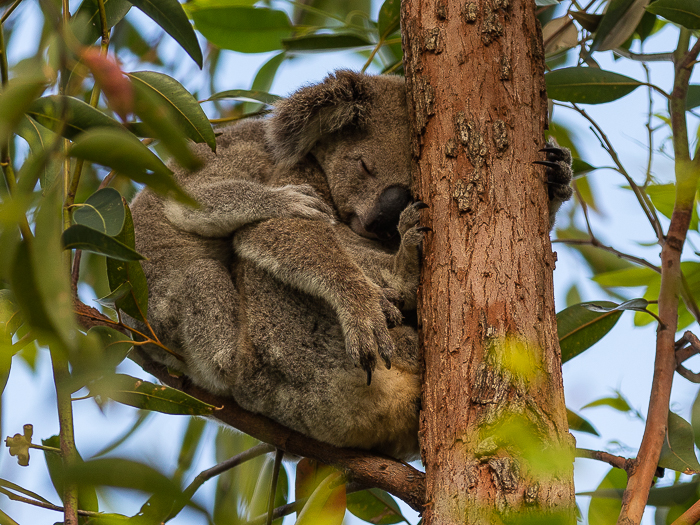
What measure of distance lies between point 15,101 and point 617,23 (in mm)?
2123

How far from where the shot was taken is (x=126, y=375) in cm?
179

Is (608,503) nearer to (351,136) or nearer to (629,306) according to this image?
(629,306)

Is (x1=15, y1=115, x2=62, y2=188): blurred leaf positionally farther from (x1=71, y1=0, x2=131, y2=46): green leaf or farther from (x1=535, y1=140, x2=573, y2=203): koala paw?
(x1=535, y1=140, x2=573, y2=203): koala paw

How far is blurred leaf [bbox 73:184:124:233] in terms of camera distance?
135 cm

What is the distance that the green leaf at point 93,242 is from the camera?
1194mm

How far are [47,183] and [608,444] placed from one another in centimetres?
181

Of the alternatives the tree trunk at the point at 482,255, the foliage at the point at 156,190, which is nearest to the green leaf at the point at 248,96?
the foliage at the point at 156,190

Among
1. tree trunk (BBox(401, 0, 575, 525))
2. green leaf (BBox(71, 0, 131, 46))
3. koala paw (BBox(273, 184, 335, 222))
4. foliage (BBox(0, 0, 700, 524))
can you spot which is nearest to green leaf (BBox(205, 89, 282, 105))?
foliage (BBox(0, 0, 700, 524))

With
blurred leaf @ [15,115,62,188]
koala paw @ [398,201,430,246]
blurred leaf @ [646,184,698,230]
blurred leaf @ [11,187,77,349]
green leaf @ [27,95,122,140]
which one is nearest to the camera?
blurred leaf @ [11,187,77,349]

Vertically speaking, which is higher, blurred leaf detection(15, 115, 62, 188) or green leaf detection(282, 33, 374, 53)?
green leaf detection(282, 33, 374, 53)

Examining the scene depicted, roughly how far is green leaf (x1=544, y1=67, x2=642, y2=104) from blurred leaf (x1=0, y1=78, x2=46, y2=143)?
6.14ft

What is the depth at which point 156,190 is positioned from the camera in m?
0.78

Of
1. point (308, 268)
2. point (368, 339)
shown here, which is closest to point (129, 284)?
point (308, 268)

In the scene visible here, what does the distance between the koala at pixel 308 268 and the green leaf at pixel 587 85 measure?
1.18 ft
